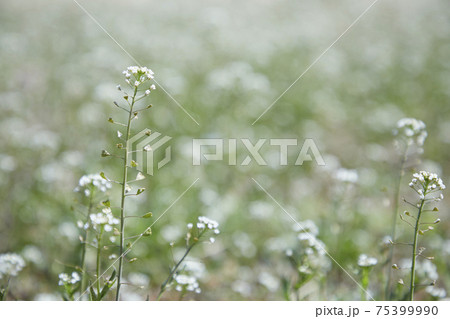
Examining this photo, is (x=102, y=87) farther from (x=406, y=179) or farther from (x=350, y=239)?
(x=406, y=179)

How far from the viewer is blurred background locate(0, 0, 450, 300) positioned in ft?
9.91

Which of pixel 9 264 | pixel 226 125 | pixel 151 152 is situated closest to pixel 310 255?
pixel 9 264

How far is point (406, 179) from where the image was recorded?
420cm

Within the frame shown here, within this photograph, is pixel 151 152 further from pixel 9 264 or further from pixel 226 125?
pixel 9 264

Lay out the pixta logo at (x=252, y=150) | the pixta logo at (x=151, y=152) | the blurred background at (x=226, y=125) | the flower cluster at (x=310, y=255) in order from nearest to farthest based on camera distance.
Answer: the flower cluster at (x=310, y=255) < the blurred background at (x=226, y=125) < the pixta logo at (x=151, y=152) < the pixta logo at (x=252, y=150)

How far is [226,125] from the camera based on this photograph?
14.3 ft

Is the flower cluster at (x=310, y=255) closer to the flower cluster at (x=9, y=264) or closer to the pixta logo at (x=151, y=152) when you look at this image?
the flower cluster at (x=9, y=264)

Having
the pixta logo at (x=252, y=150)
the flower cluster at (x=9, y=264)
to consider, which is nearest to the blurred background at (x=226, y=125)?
the pixta logo at (x=252, y=150)

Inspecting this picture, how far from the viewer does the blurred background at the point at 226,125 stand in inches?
119

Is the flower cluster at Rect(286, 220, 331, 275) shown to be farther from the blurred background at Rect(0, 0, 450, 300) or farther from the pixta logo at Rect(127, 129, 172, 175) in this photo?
the pixta logo at Rect(127, 129, 172, 175)

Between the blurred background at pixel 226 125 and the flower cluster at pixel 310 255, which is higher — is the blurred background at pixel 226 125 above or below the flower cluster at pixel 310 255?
above

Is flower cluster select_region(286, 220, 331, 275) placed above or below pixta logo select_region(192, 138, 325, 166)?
below

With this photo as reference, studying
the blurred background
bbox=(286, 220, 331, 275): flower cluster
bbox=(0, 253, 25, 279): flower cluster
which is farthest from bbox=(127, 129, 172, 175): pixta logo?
bbox=(286, 220, 331, 275): flower cluster
